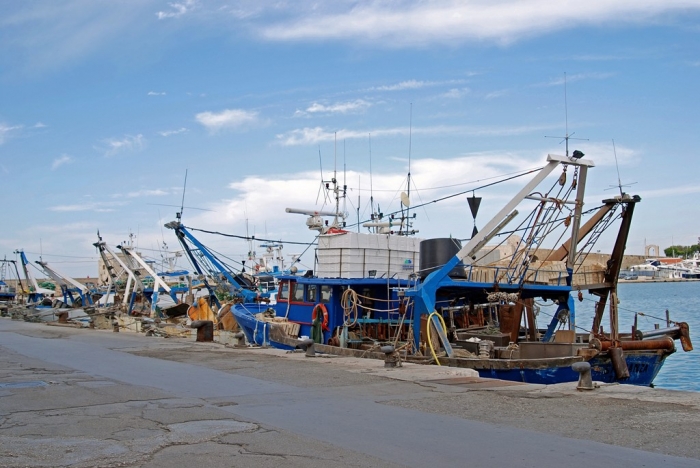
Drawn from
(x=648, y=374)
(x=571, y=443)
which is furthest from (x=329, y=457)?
(x=648, y=374)

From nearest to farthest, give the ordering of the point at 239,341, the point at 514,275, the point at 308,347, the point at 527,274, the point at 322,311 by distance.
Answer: the point at 308,347
the point at 527,274
the point at 514,275
the point at 239,341
the point at 322,311

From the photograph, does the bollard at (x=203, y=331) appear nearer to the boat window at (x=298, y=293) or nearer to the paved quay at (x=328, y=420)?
the boat window at (x=298, y=293)

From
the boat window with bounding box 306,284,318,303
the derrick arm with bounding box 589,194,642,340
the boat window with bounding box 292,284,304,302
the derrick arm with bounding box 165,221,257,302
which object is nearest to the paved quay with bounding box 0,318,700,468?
the derrick arm with bounding box 589,194,642,340

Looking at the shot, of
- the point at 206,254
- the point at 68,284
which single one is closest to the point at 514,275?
the point at 206,254

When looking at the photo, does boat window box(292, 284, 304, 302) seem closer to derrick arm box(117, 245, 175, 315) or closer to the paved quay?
the paved quay

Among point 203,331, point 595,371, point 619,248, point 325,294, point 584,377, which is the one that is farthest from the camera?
point 203,331

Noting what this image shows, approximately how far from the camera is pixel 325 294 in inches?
839

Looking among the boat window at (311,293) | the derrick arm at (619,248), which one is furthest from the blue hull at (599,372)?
the boat window at (311,293)

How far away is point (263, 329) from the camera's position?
75.4ft

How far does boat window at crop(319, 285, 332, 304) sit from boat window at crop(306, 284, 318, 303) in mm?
312

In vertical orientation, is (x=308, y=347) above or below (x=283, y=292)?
below

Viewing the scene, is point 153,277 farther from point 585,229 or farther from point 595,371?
point 595,371

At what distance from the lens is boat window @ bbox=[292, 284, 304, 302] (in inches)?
882

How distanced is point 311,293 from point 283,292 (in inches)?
81.6
